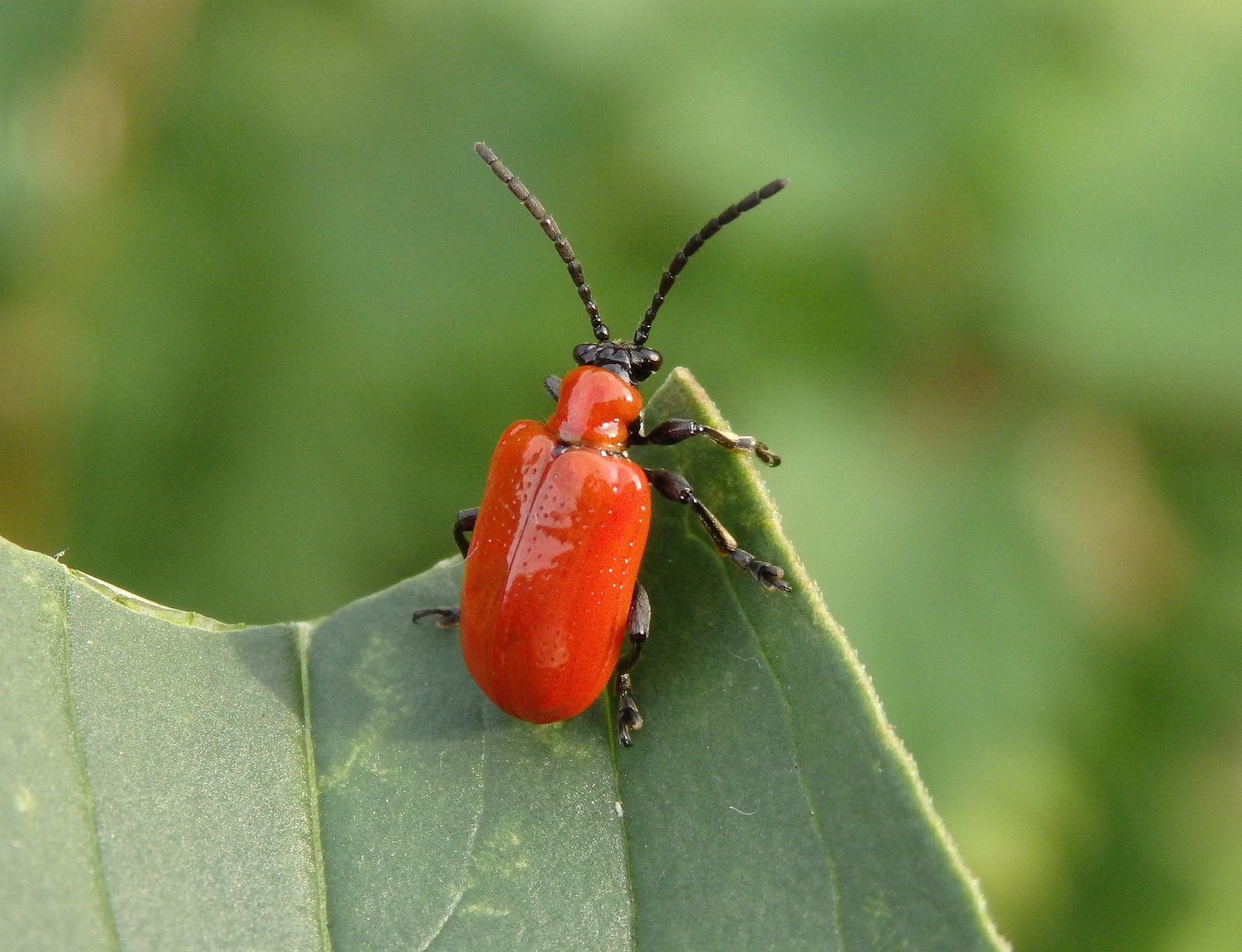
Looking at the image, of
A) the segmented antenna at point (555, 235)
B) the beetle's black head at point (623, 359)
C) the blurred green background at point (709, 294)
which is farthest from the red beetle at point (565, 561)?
the blurred green background at point (709, 294)

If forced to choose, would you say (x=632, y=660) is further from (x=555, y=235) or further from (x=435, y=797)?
(x=555, y=235)

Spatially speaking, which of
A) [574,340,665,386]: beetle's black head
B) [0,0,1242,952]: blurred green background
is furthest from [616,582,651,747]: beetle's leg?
[0,0,1242,952]: blurred green background

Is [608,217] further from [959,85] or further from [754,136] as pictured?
Answer: [959,85]

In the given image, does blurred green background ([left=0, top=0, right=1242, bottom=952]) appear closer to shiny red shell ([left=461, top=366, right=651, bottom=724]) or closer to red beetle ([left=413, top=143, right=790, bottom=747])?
red beetle ([left=413, top=143, right=790, bottom=747])

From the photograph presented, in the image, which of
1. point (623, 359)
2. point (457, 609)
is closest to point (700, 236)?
point (623, 359)

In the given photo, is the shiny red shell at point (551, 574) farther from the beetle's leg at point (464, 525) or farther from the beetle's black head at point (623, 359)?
the beetle's black head at point (623, 359)
